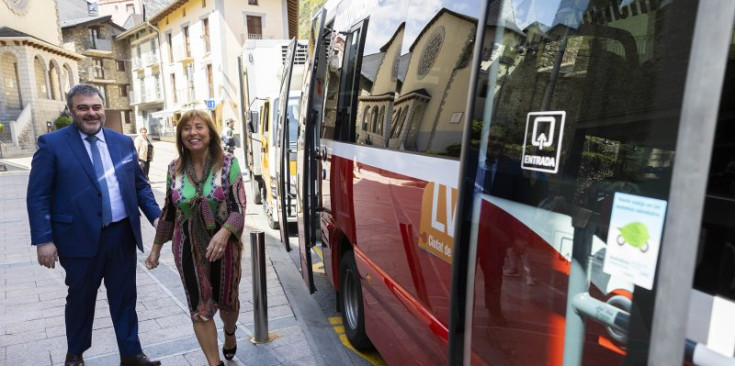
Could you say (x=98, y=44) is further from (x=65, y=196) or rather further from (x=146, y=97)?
(x=65, y=196)

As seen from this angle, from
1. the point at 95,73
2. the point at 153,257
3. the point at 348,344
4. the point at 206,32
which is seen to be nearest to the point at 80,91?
the point at 153,257

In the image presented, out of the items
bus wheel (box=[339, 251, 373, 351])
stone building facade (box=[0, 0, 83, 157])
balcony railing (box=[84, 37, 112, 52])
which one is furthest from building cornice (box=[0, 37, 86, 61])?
bus wheel (box=[339, 251, 373, 351])

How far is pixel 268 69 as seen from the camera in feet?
35.0

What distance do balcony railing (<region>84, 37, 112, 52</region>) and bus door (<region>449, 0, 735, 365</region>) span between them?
54536mm

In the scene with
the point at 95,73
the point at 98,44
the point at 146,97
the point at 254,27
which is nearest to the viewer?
the point at 254,27

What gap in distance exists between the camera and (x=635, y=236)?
1.02 m

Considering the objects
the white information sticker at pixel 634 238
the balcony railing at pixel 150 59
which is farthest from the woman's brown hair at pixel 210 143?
the balcony railing at pixel 150 59

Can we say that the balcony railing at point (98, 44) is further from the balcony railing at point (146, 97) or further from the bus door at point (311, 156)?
the bus door at point (311, 156)

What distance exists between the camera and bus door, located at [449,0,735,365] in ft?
3.14

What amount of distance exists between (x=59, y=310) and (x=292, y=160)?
3.51 metres

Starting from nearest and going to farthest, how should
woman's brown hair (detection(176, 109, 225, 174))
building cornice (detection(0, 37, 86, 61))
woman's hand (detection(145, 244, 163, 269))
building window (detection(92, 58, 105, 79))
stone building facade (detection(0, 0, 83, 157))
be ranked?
woman's brown hair (detection(176, 109, 225, 174)), woman's hand (detection(145, 244, 163, 269)), stone building facade (detection(0, 0, 83, 157)), building cornice (detection(0, 37, 86, 61)), building window (detection(92, 58, 105, 79))

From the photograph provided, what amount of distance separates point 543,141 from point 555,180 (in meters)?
0.13

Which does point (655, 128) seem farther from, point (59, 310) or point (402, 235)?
point (59, 310)

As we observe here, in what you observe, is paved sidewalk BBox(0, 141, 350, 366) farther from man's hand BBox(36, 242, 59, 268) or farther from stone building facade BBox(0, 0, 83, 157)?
stone building facade BBox(0, 0, 83, 157)
